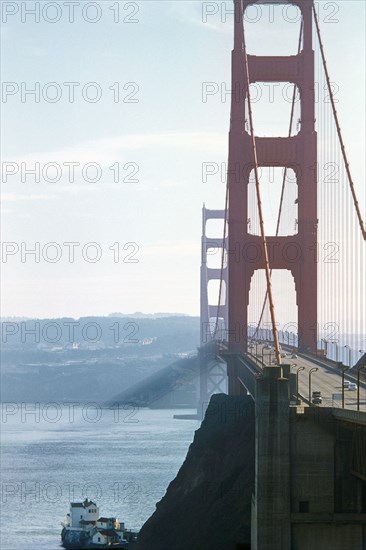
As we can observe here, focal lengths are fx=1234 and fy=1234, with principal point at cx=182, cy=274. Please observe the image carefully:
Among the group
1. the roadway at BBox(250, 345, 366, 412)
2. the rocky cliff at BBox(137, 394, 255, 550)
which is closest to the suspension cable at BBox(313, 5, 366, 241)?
the roadway at BBox(250, 345, 366, 412)

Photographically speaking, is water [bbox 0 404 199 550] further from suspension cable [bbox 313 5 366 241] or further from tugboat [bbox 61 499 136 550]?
suspension cable [bbox 313 5 366 241]

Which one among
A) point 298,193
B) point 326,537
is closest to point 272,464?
point 326,537

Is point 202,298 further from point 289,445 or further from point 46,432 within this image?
point 289,445

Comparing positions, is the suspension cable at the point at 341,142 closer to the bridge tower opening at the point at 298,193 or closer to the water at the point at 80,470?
the bridge tower opening at the point at 298,193

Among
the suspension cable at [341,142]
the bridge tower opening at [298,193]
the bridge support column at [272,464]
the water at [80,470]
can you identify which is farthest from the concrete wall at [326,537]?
the water at [80,470]

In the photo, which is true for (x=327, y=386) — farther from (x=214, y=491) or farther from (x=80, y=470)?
(x=80, y=470)

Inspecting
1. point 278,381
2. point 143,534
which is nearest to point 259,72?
point 143,534

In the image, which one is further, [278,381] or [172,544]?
[172,544]
